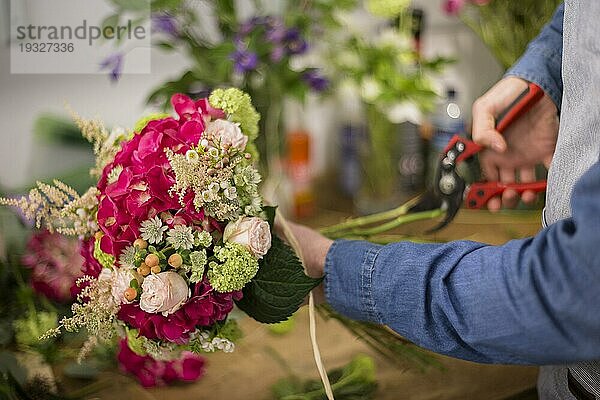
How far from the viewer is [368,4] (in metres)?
1.42

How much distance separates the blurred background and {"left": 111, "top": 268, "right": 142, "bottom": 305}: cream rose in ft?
0.70

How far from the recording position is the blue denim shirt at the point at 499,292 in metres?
0.52

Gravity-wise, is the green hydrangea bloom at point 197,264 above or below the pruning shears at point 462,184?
below

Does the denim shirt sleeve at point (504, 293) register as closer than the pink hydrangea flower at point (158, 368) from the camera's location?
Yes

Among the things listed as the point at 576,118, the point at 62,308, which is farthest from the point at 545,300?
the point at 62,308

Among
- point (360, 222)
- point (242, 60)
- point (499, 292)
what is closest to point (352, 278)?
point (499, 292)

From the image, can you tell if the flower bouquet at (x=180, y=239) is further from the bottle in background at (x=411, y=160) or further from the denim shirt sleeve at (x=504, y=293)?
the bottle in background at (x=411, y=160)

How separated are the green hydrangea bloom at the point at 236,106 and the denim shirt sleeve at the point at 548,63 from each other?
35 cm

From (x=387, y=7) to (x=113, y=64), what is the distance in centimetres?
58

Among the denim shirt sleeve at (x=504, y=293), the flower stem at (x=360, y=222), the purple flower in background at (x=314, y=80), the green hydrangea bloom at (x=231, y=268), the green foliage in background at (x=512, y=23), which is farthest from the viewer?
the green foliage in background at (x=512, y=23)

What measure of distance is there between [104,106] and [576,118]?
2.27 feet

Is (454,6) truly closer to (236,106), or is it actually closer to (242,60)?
(242,60)

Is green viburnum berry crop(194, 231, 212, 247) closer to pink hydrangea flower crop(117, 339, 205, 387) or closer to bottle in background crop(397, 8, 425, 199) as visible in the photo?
pink hydrangea flower crop(117, 339, 205, 387)

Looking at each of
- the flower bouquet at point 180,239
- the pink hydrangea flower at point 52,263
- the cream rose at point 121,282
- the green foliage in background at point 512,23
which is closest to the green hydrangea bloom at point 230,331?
the flower bouquet at point 180,239
